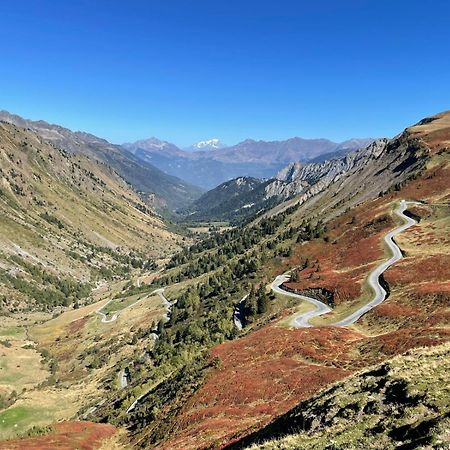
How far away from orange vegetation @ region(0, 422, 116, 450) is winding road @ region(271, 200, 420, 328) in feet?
118

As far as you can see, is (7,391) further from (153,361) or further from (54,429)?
(54,429)

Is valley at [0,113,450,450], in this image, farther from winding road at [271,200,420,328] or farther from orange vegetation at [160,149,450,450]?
winding road at [271,200,420,328]

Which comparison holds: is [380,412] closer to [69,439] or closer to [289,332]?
[69,439]

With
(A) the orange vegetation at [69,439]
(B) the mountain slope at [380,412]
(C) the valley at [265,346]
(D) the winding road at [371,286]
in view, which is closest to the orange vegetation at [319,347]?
(C) the valley at [265,346]

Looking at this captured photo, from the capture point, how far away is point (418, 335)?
55.8m

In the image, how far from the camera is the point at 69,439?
5475 centimetres

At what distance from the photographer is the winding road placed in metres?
79.5

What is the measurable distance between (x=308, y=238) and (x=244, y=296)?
145 feet

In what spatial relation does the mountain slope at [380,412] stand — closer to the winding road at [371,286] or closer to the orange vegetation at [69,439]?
the orange vegetation at [69,439]

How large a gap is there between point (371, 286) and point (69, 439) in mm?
59377

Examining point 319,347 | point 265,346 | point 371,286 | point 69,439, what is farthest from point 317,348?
point 69,439

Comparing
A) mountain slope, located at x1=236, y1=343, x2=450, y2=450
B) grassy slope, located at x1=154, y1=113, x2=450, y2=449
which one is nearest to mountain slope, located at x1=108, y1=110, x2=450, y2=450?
grassy slope, located at x1=154, y1=113, x2=450, y2=449

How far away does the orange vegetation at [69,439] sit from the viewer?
50.4 metres

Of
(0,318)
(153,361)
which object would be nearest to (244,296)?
(153,361)
